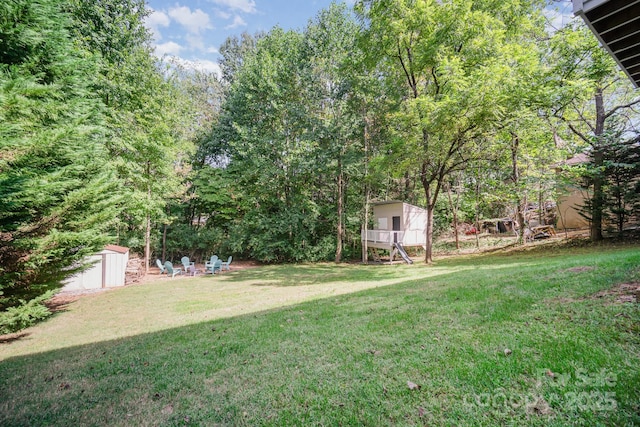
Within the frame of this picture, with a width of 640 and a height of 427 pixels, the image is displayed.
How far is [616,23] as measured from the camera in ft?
9.61

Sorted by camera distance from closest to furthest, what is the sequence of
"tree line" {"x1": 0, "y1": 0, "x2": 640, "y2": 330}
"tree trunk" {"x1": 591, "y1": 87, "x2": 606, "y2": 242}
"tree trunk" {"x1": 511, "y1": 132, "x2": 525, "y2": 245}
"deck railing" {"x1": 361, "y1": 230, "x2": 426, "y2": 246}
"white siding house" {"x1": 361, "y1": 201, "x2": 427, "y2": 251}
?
"tree line" {"x1": 0, "y1": 0, "x2": 640, "y2": 330}
"tree trunk" {"x1": 591, "y1": 87, "x2": 606, "y2": 242}
"tree trunk" {"x1": 511, "y1": 132, "x2": 525, "y2": 245}
"deck railing" {"x1": 361, "y1": 230, "x2": 426, "y2": 246}
"white siding house" {"x1": 361, "y1": 201, "x2": 427, "y2": 251}

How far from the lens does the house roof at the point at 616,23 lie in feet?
9.05

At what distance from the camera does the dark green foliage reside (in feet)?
15.9

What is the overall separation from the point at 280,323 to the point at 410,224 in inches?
518

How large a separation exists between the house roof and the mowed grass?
300 centimetres

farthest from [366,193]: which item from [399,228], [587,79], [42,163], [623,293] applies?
[42,163]

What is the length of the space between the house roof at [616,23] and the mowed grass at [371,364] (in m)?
3.00

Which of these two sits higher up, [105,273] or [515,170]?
[515,170]

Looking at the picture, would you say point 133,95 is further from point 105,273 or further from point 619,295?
point 619,295

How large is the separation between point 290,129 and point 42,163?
45.8ft

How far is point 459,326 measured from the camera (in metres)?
3.65

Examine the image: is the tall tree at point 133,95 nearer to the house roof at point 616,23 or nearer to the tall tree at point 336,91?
the tall tree at point 336,91

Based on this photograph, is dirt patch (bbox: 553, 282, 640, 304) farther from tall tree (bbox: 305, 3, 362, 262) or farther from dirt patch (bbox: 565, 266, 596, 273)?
tall tree (bbox: 305, 3, 362, 262)

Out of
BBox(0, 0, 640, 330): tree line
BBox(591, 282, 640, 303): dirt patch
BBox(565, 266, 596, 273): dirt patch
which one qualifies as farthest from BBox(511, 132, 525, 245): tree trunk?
BBox(591, 282, 640, 303): dirt patch
